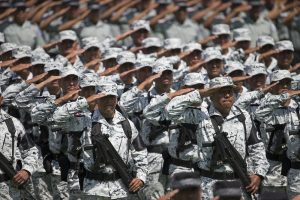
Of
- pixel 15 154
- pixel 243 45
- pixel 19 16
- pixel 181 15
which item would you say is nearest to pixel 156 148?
pixel 15 154

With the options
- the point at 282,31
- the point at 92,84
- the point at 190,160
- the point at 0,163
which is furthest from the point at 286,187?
the point at 282,31

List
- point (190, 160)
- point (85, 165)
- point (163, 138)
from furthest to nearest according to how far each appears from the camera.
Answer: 1. point (163, 138)
2. point (190, 160)
3. point (85, 165)

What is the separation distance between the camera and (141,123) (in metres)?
15.9

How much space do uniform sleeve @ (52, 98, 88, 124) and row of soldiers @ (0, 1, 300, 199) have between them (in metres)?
0.02

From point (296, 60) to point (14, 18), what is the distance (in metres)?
6.37

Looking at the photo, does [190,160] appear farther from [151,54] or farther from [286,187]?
[151,54]

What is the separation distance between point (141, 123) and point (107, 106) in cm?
227

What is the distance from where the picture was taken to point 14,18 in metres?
23.3

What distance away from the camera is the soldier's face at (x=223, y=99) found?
13664mm

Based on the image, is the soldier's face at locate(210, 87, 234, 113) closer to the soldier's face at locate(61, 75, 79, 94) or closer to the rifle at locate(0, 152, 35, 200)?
the soldier's face at locate(61, 75, 79, 94)

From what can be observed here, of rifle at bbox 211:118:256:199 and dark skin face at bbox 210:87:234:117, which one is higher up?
dark skin face at bbox 210:87:234:117

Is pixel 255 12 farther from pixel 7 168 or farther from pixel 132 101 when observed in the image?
pixel 7 168

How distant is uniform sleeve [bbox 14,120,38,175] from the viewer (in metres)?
14.4

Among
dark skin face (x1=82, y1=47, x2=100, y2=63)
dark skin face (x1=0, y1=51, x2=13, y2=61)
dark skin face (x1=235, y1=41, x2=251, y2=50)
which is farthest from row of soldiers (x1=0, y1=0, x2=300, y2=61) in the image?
dark skin face (x1=0, y1=51, x2=13, y2=61)
